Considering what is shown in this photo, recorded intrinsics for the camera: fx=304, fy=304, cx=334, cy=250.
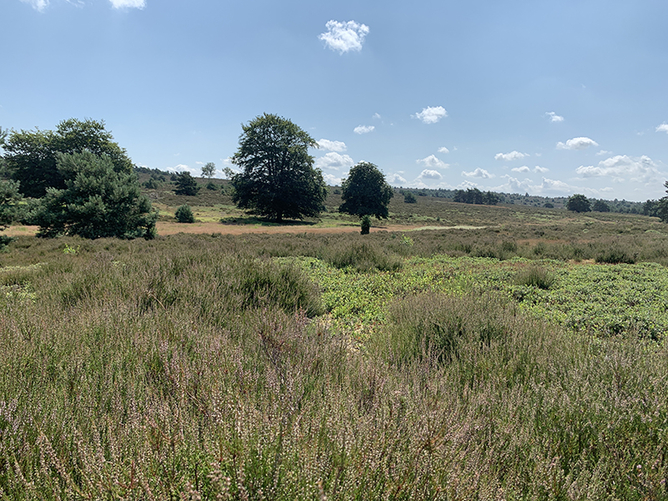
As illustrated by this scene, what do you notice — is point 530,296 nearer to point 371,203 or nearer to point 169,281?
point 169,281

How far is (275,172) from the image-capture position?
124ft

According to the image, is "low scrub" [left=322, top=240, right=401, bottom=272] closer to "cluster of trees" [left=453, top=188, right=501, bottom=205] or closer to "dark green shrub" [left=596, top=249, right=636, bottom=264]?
"dark green shrub" [left=596, top=249, right=636, bottom=264]

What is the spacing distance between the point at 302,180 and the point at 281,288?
3293 centimetres

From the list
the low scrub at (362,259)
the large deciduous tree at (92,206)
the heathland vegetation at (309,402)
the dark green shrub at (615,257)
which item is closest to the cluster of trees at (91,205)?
the large deciduous tree at (92,206)

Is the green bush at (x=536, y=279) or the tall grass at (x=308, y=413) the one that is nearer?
the tall grass at (x=308, y=413)

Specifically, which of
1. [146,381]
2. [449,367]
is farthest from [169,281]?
[449,367]

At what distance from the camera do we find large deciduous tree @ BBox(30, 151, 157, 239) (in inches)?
711

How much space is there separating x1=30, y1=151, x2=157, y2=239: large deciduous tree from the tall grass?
18486mm

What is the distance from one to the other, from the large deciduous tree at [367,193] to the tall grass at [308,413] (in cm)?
4162

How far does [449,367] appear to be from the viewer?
114 inches

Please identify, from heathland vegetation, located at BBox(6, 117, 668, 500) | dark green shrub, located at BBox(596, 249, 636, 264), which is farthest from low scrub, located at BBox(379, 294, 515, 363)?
dark green shrub, located at BBox(596, 249, 636, 264)

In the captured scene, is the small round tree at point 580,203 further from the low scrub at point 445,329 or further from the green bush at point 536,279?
the low scrub at point 445,329

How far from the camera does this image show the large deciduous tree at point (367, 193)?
44.9m

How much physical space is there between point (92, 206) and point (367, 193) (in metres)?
33.8
